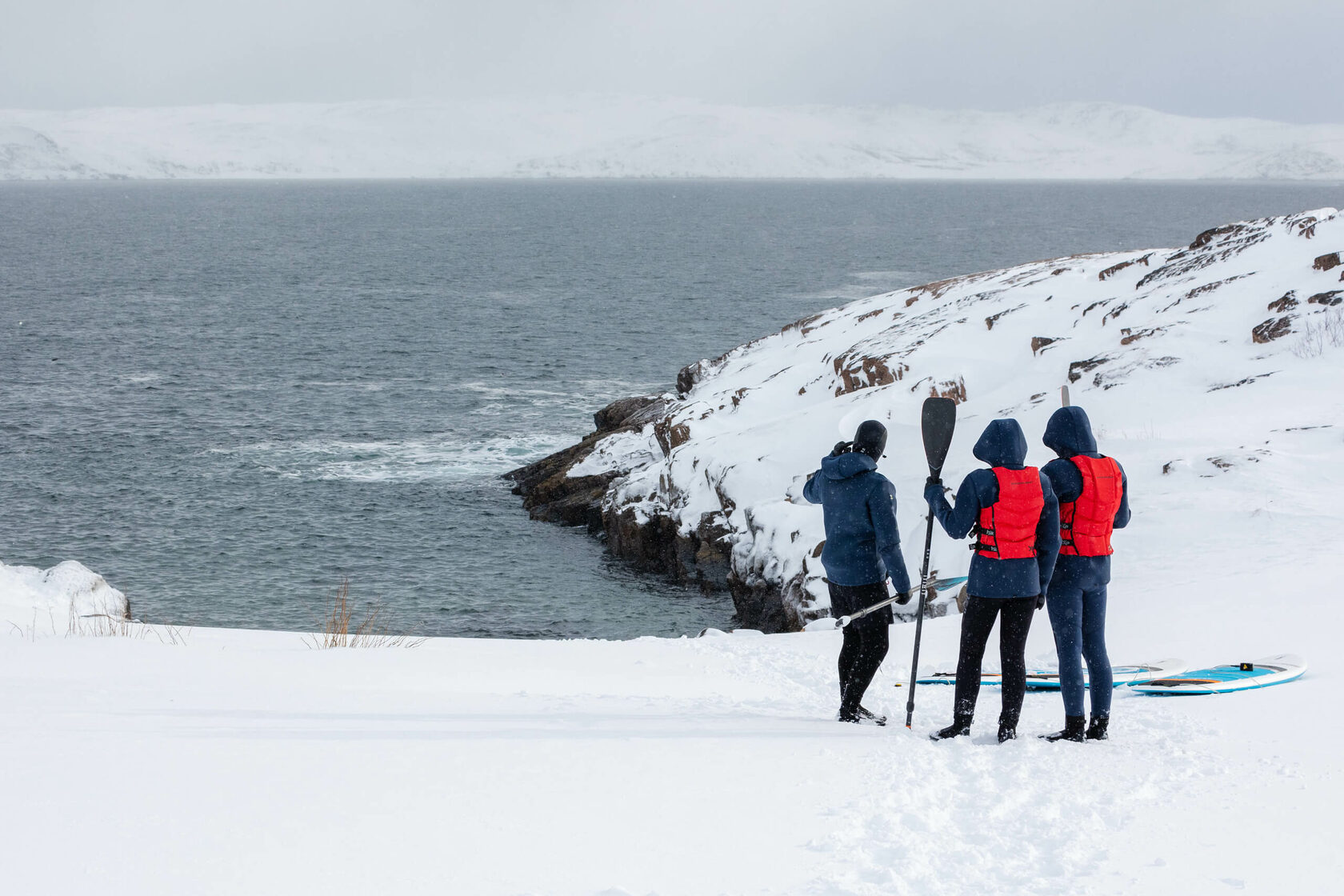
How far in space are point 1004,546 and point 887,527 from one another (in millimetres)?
816

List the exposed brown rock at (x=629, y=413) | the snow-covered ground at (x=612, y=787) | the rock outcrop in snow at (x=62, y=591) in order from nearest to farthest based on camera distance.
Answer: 1. the snow-covered ground at (x=612, y=787)
2. the rock outcrop in snow at (x=62, y=591)
3. the exposed brown rock at (x=629, y=413)

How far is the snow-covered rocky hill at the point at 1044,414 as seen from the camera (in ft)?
43.2

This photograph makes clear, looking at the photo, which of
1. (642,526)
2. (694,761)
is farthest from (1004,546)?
(642,526)

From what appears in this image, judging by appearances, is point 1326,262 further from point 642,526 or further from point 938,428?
point 938,428

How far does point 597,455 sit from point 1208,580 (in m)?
21.2

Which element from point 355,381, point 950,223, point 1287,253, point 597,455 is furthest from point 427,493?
point 950,223

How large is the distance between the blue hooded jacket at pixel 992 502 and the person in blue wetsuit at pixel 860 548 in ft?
1.72

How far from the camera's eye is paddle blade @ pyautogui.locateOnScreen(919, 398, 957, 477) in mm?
6922

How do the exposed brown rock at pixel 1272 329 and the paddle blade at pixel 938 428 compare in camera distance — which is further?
the exposed brown rock at pixel 1272 329

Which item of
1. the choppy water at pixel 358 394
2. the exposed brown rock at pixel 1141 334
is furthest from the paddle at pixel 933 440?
the exposed brown rock at pixel 1141 334

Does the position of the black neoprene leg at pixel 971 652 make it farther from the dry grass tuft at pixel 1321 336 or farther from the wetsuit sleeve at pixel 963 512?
the dry grass tuft at pixel 1321 336

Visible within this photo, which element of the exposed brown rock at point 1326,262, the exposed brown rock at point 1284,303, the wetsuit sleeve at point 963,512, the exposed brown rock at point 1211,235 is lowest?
the wetsuit sleeve at point 963,512

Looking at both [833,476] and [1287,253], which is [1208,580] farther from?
[1287,253]

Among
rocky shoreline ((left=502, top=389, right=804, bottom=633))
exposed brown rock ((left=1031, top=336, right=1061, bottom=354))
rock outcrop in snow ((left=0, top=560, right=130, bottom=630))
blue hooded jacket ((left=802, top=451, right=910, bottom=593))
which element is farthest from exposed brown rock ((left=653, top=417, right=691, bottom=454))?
blue hooded jacket ((left=802, top=451, right=910, bottom=593))
